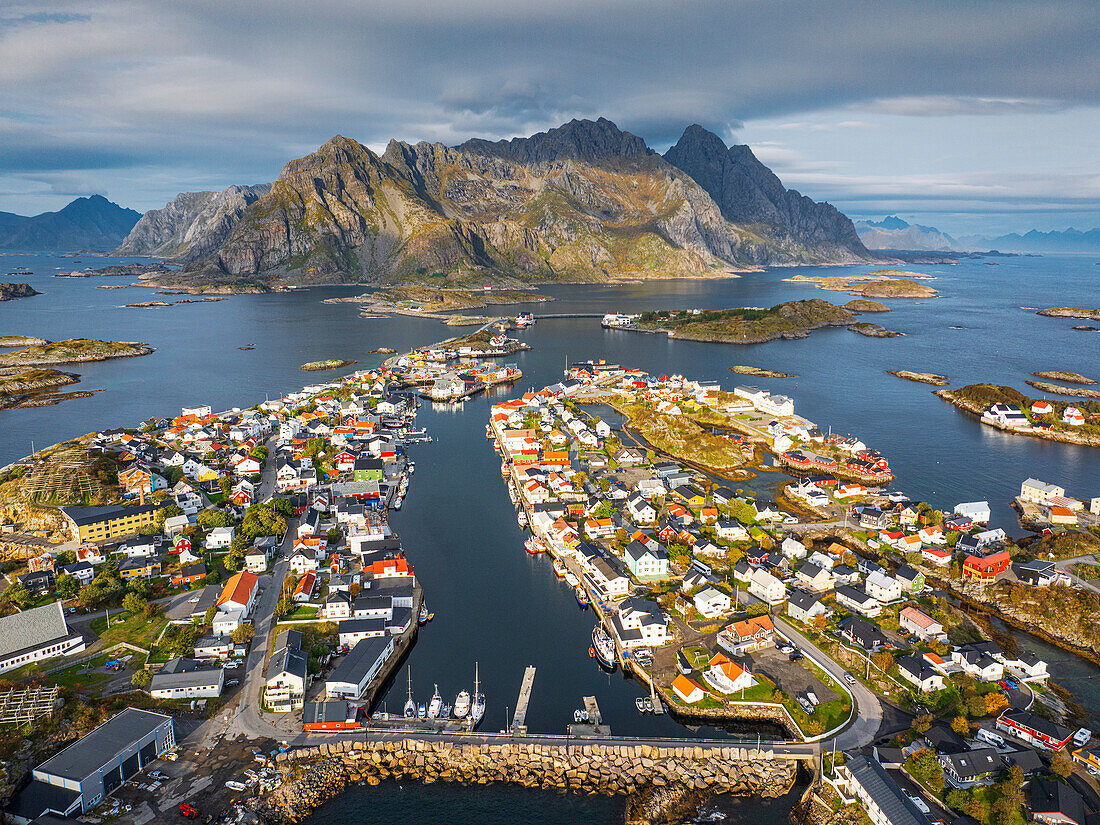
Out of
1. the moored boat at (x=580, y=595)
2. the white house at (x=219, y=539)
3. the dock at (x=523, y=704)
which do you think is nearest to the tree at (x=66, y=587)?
the white house at (x=219, y=539)

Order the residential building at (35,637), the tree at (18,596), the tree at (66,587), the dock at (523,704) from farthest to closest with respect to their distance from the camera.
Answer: the tree at (66,587) → the tree at (18,596) → the residential building at (35,637) → the dock at (523,704)

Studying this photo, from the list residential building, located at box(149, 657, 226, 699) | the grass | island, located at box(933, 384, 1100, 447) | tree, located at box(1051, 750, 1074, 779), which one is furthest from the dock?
island, located at box(933, 384, 1100, 447)

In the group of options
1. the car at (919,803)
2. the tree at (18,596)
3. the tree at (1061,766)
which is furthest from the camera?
the tree at (18,596)

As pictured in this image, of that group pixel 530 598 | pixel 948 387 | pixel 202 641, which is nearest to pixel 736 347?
pixel 948 387

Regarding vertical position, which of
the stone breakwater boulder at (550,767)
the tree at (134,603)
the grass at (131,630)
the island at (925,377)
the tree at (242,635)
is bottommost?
the stone breakwater boulder at (550,767)

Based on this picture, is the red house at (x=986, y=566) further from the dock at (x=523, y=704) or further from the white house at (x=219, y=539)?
the white house at (x=219, y=539)

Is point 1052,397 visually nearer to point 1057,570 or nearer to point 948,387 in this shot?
point 948,387
